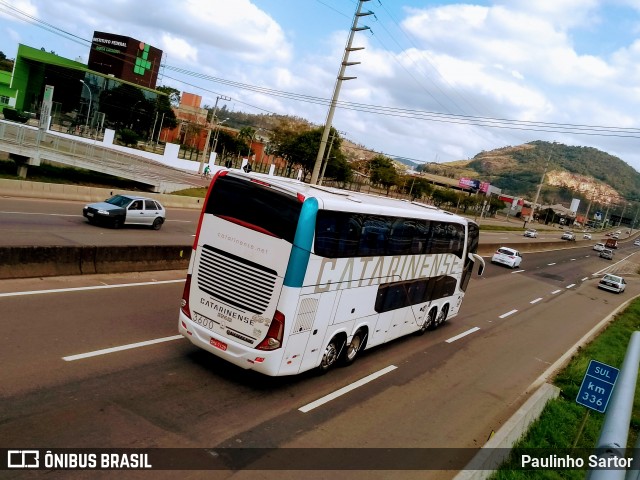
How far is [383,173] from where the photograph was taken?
93.6 m

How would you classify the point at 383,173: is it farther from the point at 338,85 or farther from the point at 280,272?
the point at 280,272

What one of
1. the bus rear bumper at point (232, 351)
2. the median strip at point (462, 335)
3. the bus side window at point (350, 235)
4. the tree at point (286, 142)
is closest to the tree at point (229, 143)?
the tree at point (286, 142)

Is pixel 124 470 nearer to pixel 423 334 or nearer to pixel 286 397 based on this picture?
pixel 286 397

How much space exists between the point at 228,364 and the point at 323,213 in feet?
12.1

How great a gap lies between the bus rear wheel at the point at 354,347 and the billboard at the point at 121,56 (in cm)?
9693

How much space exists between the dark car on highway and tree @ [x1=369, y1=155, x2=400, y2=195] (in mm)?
70122

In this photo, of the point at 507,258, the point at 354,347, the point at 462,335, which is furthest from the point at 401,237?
the point at 507,258

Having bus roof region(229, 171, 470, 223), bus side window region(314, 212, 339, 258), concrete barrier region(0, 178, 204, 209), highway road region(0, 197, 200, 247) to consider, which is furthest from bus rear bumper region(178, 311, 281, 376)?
concrete barrier region(0, 178, 204, 209)

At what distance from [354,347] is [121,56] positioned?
3887 inches

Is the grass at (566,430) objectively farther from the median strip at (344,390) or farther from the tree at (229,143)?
the tree at (229,143)

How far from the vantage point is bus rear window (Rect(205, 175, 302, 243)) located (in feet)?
30.1

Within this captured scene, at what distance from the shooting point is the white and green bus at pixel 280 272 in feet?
30.0

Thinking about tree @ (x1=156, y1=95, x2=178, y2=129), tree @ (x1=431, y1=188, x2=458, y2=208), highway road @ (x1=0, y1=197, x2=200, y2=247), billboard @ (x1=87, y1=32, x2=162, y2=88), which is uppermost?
billboard @ (x1=87, y1=32, x2=162, y2=88)

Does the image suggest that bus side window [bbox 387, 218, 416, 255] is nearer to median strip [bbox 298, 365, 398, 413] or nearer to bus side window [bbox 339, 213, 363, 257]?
bus side window [bbox 339, 213, 363, 257]
